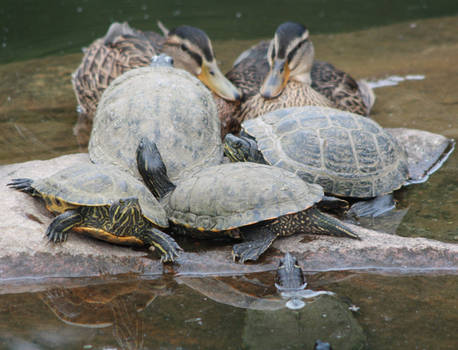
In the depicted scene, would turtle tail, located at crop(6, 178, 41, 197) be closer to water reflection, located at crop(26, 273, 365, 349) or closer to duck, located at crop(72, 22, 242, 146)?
water reflection, located at crop(26, 273, 365, 349)

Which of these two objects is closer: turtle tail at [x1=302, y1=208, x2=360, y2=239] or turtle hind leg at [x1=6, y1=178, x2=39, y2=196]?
turtle tail at [x1=302, y1=208, x2=360, y2=239]

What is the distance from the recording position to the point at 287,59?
7152 mm

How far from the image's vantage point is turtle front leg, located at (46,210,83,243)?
414 centimetres

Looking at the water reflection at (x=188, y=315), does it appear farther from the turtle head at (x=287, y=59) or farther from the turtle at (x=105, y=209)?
the turtle head at (x=287, y=59)

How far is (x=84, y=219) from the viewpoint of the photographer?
424 cm

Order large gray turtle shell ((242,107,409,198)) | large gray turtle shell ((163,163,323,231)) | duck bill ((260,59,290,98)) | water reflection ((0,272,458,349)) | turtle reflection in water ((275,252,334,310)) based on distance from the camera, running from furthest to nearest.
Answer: duck bill ((260,59,290,98)) → large gray turtle shell ((242,107,409,198)) → large gray turtle shell ((163,163,323,231)) → turtle reflection in water ((275,252,334,310)) → water reflection ((0,272,458,349))

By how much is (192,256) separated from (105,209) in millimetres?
680

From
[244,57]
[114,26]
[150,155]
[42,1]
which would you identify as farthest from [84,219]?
[42,1]

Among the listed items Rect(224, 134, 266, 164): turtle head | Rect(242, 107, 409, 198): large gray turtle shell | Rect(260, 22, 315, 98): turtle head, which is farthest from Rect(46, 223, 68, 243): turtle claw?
Rect(260, 22, 315, 98): turtle head

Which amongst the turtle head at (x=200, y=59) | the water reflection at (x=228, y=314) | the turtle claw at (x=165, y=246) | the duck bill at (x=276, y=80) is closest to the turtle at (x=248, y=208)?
the turtle claw at (x=165, y=246)

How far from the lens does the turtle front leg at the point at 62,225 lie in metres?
4.14

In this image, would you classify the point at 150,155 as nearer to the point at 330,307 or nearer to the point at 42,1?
the point at 330,307

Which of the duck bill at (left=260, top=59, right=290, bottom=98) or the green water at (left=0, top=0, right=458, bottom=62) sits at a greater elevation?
the duck bill at (left=260, top=59, right=290, bottom=98)

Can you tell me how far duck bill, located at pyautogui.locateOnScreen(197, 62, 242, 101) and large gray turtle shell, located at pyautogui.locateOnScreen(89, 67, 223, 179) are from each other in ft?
4.58
